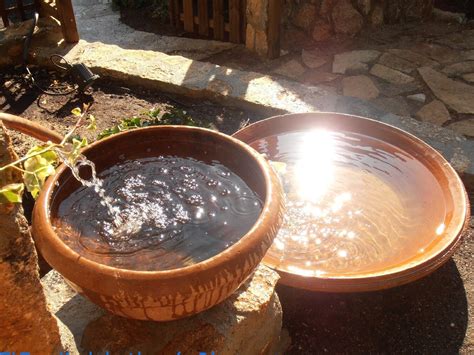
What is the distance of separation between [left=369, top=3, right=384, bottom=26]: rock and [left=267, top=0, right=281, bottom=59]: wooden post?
1399 mm

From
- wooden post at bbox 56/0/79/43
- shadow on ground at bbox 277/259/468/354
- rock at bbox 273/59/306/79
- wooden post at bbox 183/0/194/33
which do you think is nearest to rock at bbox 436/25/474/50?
rock at bbox 273/59/306/79

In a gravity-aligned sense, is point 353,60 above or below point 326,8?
below

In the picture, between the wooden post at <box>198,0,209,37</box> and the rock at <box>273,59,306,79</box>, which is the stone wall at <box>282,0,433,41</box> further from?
the wooden post at <box>198,0,209,37</box>

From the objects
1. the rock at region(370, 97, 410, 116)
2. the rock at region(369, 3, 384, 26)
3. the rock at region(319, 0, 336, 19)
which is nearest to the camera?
the rock at region(370, 97, 410, 116)

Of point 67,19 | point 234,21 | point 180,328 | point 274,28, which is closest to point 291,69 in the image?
point 274,28

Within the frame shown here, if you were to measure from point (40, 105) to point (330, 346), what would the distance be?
3.34 metres

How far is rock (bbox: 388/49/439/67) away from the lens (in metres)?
4.67

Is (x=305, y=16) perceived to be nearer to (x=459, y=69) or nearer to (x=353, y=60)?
(x=353, y=60)

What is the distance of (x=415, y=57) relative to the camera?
189 inches

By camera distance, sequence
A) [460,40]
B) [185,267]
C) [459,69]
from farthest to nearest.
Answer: [460,40] → [459,69] → [185,267]

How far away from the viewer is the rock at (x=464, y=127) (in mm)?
3660

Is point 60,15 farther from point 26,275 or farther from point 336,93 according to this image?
point 26,275

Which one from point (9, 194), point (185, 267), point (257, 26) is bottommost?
point (257, 26)

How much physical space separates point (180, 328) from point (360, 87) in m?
Result: 3.29
